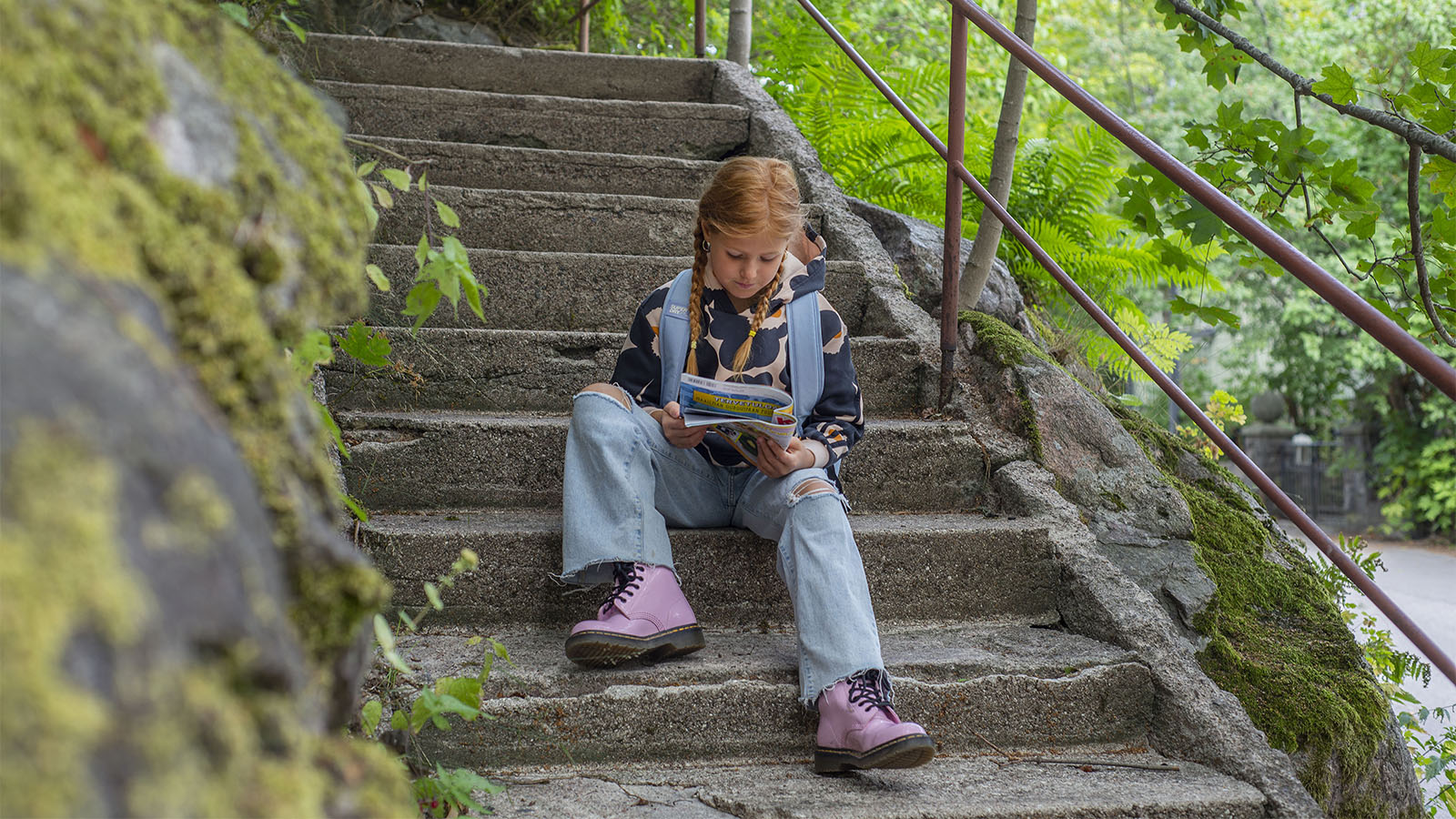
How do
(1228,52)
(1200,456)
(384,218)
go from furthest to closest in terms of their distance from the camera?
1. (384,218)
2. (1200,456)
3. (1228,52)

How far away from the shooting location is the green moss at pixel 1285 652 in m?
1.91

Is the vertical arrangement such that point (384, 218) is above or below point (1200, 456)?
above

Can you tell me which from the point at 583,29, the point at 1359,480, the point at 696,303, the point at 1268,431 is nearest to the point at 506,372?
the point at 696,303

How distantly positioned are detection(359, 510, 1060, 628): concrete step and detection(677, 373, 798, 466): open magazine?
356mm

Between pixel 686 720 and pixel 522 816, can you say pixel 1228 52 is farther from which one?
pixel 522 816

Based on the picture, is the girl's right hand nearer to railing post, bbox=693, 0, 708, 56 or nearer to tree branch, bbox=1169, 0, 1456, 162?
tree branch, bbox=1169, 0, 1456, 162

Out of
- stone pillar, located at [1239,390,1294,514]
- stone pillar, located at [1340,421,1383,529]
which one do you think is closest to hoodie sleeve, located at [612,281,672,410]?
stone pillar, located at [1340,421,1383,529]

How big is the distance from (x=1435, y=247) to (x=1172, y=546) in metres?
0.81

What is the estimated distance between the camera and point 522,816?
161cm

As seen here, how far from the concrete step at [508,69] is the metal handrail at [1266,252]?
1553mm

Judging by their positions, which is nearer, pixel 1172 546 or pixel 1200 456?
pixel 1172 546

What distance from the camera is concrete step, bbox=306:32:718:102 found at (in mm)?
3979

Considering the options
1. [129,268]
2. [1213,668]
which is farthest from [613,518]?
[129,268]

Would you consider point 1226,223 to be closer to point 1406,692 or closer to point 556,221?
point 1406,692
